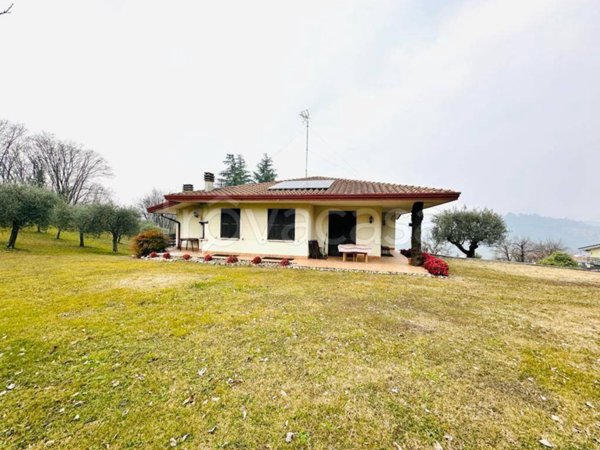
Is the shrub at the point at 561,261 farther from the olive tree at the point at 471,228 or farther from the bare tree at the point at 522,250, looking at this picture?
the bare tree at the point at 522,250

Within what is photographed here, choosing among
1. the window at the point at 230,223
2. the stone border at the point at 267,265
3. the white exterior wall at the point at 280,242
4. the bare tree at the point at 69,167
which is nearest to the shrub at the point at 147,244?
the stone border at the point at 267,265

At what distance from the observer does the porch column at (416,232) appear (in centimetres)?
883

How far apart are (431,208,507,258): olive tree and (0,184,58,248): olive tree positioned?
26.2 m

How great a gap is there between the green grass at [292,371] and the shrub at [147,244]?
5.75m

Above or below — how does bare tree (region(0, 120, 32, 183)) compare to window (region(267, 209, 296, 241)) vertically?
above

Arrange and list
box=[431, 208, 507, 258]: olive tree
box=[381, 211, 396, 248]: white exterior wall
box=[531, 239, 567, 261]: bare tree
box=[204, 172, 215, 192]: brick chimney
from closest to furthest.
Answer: box=[204, 172, 215, 192]: brick chimney → box=[381, 211, 396, 248]: white exterior wall → box=[431, 208, 507, 258]: olive tree → box=[531, 239, 567, 261]: bare tree

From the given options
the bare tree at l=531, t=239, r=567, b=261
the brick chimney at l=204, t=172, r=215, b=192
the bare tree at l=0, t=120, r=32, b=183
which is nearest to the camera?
the brick chimney at l=204, t=172, r=215, b=192

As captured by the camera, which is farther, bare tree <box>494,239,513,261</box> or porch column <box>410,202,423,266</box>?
bare tree <box>494,239,513,261</box>

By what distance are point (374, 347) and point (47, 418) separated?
128 inches

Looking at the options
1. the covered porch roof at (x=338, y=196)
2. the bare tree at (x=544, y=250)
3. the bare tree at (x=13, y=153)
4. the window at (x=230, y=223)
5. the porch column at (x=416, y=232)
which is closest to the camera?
the covered porch roof at (x=338, y=196)

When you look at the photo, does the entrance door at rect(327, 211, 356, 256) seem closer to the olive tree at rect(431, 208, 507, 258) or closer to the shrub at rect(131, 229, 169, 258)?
the shrub at rect(131, 229, 169, 258)

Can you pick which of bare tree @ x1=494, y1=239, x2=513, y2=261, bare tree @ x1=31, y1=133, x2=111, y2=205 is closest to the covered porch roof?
bare tree @ x1=494, y1=239, x2=513, y2=261

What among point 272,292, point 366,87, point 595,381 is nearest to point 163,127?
point 366,87

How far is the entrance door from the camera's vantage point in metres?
10.9
